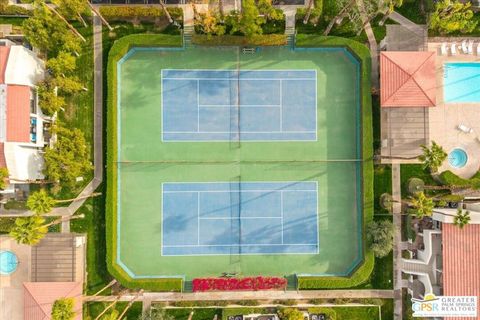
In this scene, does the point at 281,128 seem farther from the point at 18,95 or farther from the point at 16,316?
the point at 16,316

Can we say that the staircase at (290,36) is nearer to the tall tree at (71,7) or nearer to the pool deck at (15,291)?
the tall tree at (71,7)

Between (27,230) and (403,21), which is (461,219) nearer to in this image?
(403,21)

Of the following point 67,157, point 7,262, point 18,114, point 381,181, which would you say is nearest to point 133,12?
point 18,114

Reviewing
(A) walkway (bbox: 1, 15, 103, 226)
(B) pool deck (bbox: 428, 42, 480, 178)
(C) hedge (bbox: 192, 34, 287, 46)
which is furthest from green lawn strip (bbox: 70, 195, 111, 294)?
(B) pool deck (bbox: 428, 42, 480, 178)

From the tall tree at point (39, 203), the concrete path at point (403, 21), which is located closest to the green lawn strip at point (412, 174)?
the concrete path at point (403, 21)

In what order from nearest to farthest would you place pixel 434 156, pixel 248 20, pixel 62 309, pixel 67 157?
pixel 62 309
pixel 434 156
pixel 248 20
pixel 67 157
